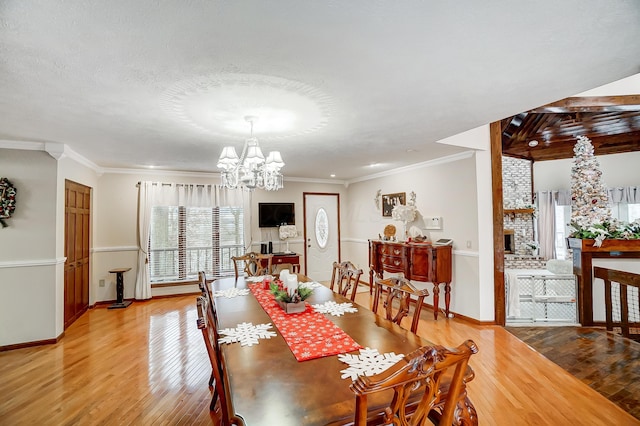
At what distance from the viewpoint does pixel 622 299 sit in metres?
2.78

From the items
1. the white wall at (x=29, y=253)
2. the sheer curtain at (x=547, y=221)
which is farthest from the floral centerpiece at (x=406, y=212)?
the white wall at (x=29, y=253)

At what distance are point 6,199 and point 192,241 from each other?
2709 mm

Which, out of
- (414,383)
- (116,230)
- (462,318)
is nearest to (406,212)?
(462,318)

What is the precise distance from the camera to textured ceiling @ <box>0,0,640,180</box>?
4.34 ft

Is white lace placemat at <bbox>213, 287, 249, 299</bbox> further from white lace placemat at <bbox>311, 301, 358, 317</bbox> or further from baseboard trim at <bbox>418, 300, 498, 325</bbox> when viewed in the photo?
baseboard trim at <bbox>418, 300, 498, 325</bbox>

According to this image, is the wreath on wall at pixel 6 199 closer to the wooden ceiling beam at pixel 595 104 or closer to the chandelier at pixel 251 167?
the chandelier at pixel 251 167

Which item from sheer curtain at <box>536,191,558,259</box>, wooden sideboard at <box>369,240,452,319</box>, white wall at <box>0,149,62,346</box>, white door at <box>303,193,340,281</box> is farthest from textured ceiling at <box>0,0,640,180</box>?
sheer curtain at <box>536,191,558,259</box>

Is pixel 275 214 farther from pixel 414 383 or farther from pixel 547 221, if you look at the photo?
pixel 547 221

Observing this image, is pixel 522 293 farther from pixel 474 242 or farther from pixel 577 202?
pixel 577 202

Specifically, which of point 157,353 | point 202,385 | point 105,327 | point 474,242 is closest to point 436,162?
point 474,242

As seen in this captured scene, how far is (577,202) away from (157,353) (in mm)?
6739

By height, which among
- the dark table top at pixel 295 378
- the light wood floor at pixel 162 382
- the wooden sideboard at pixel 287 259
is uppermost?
the dark table top at pixel 295 378

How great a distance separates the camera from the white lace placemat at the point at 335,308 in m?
2.27

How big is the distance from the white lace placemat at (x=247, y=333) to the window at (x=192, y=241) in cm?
418
